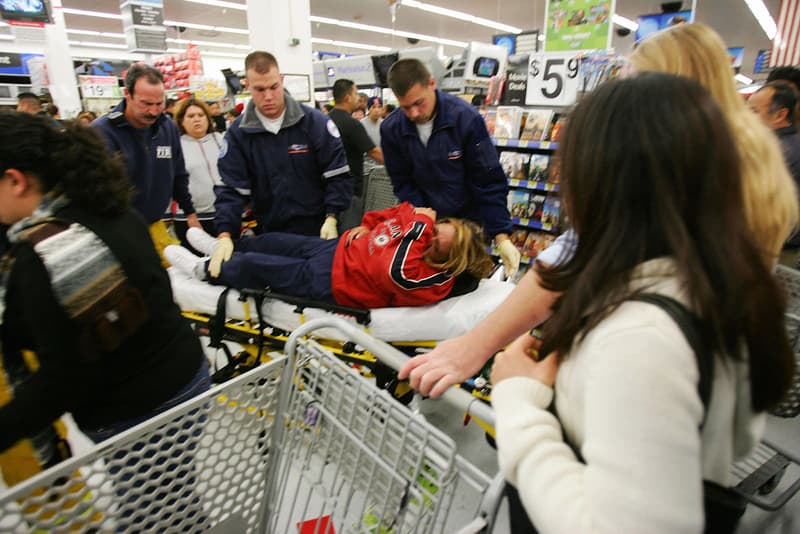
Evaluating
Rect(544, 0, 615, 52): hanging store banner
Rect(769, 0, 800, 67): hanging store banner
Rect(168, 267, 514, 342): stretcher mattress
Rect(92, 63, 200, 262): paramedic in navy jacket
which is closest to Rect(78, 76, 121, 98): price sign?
Rect(92, 63, 200, 262): paramedic in navy jacket

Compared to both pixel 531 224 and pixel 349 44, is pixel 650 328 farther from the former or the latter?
pixel 349 44

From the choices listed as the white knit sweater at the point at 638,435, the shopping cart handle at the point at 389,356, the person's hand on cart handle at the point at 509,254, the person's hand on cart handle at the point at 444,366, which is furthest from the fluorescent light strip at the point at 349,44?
the white knit sweater at the point at 638,435

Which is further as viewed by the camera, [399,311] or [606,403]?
[399,311]

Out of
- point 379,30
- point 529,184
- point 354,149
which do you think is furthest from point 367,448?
point 379,30

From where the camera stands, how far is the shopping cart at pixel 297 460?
36.7 inches

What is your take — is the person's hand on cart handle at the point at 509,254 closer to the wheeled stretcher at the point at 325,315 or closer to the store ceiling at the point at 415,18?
the wheeled stretcher at the point at 325,315

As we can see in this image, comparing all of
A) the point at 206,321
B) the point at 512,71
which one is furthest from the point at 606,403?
the point at 512,71

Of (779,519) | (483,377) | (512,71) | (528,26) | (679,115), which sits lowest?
(779,519)

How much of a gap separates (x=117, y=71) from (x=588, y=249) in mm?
16423

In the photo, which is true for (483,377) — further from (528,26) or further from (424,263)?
(528,26)

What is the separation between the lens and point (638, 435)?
562 millimetres

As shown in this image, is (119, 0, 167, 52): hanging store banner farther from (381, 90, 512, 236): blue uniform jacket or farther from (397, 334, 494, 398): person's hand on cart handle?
(397, 334, 494, 398): person's hand on cart handle

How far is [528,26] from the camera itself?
741 inches

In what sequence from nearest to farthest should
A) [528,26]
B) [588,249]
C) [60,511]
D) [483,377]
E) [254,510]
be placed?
[588,249]
[60,511]
[254,510]
[483,377]
[528,26]
